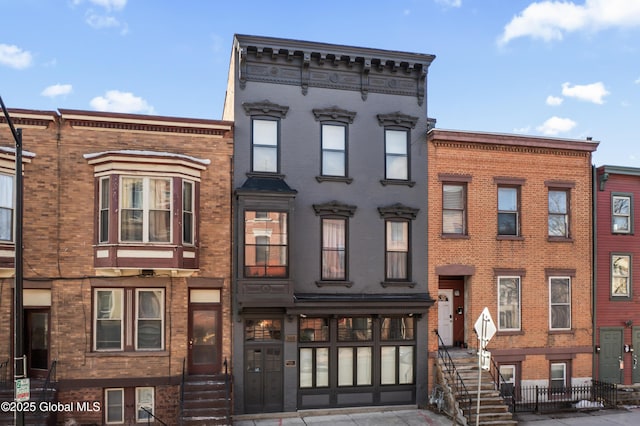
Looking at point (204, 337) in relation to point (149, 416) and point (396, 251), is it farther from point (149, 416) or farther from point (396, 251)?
point (396, 251)

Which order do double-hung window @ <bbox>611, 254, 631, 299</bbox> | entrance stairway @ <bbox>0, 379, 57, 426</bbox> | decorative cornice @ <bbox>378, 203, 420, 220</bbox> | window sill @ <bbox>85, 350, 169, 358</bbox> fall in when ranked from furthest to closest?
double-hung window @ <bbox>611, 254, 631, 299</bbox> < decorative cornice @ <bbox>378, 203, 420, 220</bbox> < window sill @ <bbox>85, 350, 169, 358</bbox> < entrance stairway @ <bbox>0, 379, 57, 426</bbox>

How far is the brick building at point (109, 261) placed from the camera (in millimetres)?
14719

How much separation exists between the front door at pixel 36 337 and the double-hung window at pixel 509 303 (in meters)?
14.6

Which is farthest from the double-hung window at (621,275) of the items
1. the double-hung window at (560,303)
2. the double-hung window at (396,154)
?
the double-hung window at (396,154)

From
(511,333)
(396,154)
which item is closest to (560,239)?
(511,333)

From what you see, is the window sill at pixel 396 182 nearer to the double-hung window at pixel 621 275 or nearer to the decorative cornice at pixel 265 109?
the decorative cornice at pixel 265 109

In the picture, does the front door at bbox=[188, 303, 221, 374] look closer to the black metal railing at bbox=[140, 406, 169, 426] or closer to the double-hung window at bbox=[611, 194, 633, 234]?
the black metal railing at bbox=[140, 406, 169, 426]

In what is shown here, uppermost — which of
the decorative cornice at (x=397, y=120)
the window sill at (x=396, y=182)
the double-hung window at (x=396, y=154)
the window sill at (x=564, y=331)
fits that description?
the decorative cornice at (x=397, y=120)

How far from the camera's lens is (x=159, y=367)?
49.8ft

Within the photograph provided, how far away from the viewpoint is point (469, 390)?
1608cm

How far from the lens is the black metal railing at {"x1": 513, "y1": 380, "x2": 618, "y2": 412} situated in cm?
1733

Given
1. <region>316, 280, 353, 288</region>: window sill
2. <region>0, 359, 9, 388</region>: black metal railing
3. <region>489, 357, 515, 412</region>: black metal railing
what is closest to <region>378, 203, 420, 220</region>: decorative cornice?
<region>316, 280, 353, 288</region>: window sill

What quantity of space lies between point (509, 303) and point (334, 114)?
29.4 ft

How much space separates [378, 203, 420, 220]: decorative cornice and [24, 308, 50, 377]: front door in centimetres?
1071
